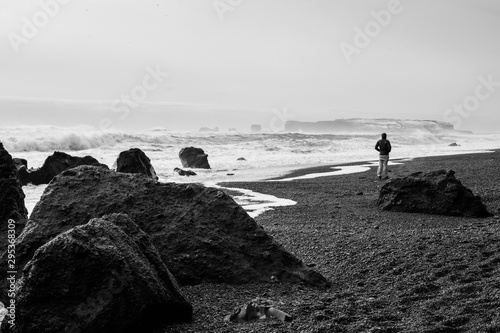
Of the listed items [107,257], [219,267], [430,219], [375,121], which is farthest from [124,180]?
[375,121]

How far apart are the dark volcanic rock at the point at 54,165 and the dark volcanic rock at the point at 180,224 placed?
9.29 m

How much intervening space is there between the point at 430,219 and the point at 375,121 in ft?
371

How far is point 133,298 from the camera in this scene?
3.47 meters

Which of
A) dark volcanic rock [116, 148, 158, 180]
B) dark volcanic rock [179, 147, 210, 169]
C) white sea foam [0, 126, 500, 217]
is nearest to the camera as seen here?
dark volcanic rock [116, 148, 158, 180]

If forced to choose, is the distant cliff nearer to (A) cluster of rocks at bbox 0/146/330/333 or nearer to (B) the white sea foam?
(B) the white sea foam

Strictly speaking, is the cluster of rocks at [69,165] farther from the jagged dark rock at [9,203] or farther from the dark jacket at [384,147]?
the jagged dark rock at [9,203]

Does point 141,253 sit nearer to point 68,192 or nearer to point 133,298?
point 133,298

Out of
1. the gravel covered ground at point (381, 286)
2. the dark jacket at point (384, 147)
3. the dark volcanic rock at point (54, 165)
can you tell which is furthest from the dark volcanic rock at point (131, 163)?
the dark jacket at point (384, 147)

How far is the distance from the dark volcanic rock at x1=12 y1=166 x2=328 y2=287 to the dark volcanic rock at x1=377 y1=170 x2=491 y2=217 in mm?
4585

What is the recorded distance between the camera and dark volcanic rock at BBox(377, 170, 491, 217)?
8738mm

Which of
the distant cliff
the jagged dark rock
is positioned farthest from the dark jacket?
the distant cliff

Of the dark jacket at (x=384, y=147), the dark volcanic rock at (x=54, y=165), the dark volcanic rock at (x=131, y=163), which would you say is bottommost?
the dark volcanic rock at (x=54, y=165)

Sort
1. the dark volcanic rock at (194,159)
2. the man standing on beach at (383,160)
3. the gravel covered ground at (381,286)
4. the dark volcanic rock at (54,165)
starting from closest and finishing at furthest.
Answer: the gravel covered ground at (381,286)
the dark volcanic rock at (54,165)
the man standing on beach at (383,160)
the dark volcanic rock at (194,159)

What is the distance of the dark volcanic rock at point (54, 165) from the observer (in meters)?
14.9
